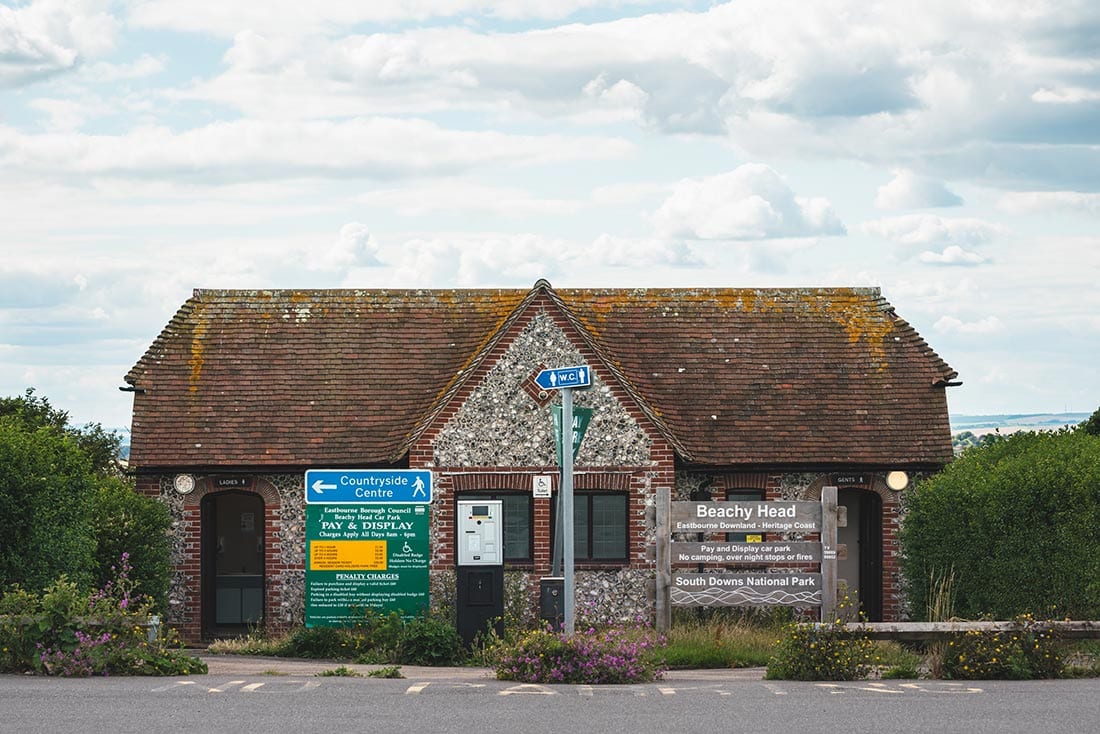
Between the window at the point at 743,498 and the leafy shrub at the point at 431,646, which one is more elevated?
the window at the point at 743,498

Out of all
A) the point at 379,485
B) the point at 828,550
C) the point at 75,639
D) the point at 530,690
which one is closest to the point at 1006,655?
the point at 828,550

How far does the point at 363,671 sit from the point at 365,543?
15.1 feet

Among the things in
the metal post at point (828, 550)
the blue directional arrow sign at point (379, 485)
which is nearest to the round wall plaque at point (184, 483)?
the blue directional arrow sign at point (379, 485)

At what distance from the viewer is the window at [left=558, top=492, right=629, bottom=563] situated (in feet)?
80.2

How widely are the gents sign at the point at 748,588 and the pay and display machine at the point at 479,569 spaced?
232 centimetres

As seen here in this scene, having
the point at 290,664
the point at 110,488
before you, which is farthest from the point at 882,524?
the point at 110,488

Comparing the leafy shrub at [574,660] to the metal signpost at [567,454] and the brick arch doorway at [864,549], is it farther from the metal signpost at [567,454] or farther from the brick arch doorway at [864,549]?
the brick arch doorway at [864,549]

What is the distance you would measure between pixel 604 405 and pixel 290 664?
6990mm

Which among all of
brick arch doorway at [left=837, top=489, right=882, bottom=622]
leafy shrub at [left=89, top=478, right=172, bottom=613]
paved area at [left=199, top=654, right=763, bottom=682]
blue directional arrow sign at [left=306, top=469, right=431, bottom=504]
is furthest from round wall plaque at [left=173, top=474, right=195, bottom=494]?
brick arch doorway at [left=837, top=489, right=882, bottom=622]

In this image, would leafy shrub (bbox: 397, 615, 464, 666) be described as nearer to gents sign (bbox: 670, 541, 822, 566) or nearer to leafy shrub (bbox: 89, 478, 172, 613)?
gents sign (bbox: 670, 541, 822, 566)

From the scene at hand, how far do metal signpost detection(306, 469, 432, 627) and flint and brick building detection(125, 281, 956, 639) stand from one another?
5.02 ft

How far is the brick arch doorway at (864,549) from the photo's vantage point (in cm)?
2620

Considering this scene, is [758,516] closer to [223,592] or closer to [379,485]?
[379,485]

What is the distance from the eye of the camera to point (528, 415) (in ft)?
79.2
